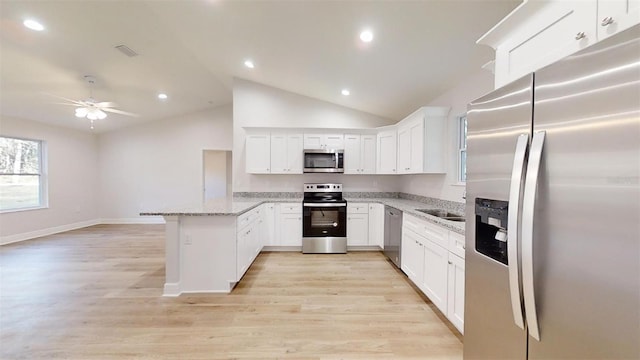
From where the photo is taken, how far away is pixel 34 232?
5.54 metres

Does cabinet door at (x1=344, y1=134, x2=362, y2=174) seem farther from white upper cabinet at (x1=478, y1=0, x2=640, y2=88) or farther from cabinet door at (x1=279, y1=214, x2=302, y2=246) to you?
white upper cabinet at (x1=478, y1=0, x2=640, y2=88)

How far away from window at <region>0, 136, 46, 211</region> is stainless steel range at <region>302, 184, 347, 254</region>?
6008mm

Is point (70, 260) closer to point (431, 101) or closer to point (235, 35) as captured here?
point (235, 35)

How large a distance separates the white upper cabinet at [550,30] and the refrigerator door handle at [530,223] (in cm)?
53

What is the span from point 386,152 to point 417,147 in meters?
0.99

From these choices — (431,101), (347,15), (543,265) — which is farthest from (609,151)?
(431,101)

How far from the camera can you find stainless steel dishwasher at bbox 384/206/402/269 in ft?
12.0

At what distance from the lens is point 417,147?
12.6ft

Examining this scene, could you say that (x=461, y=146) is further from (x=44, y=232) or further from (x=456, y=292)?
(x=44, y=232)

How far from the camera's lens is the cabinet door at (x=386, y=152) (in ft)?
15.3

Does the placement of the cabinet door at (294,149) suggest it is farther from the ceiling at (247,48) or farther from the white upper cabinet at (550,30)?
the white upper cabinet at (550,30)

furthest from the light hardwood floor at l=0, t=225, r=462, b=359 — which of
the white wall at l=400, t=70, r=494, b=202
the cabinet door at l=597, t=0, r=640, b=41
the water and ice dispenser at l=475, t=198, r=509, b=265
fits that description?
the cabinet door at l=597, t=0, r=640, b=41

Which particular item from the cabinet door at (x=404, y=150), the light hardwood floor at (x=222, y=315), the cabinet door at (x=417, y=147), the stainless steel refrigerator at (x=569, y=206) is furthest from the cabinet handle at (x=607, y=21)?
the cabinet door at (x=404, y=150)

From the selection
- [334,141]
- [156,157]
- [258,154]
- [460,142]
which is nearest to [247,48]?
[258,154]
